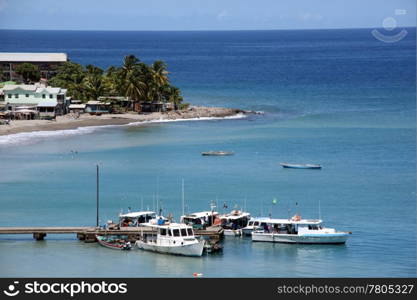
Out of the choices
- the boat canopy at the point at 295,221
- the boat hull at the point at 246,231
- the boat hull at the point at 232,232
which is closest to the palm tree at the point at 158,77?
the boat hull at the point at 232,232

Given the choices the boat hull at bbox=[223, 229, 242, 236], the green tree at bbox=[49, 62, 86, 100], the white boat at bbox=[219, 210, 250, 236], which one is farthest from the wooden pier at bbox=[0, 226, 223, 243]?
the green tree at bbox=[49, 62, 86, 100]

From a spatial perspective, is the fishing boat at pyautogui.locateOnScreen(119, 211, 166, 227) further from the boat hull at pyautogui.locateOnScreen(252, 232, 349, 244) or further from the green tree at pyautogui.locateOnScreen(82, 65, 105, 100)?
the green tree at pyautogui.locateOnScreen(82, 65, 105, 100)

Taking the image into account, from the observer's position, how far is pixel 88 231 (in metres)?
48.4

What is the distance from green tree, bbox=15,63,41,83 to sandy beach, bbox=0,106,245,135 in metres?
19.5

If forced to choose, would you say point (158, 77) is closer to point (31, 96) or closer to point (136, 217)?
point (31, 96)

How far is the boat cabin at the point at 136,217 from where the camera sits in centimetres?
5117

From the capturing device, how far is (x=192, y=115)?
100 metres

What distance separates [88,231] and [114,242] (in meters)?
1.64

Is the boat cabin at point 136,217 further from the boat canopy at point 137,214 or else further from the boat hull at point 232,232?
the boat hull at point 232,232

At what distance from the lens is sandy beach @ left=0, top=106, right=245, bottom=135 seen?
87938 millimetres

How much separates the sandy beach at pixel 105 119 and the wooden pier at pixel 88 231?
36.5 meters

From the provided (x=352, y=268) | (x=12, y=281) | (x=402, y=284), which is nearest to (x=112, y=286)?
(x=12, y=281)

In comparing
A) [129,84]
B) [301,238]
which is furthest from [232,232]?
[129,84]

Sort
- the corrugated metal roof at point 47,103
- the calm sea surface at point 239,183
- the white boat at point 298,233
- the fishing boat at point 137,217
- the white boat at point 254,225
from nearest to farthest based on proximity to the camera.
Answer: the calm sea surface at point 239,183 < the white boat at point 298,233 < the white boat at point 254,225 < the fishing boat at point 137,217 < the corrugated metal roof at point 47,103
